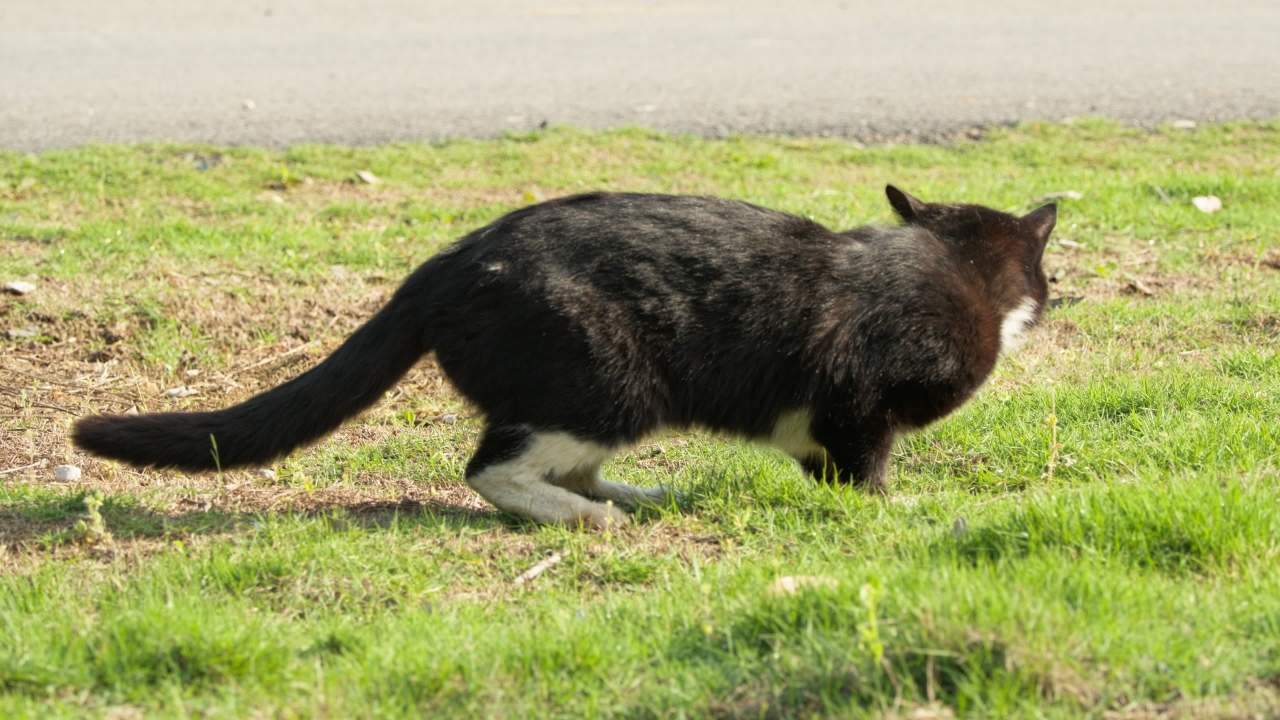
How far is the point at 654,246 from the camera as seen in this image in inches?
154

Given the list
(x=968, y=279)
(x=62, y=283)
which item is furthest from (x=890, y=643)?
(x=62, y=283)

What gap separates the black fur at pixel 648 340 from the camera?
380 centimetres

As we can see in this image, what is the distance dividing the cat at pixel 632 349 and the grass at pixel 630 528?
197mm

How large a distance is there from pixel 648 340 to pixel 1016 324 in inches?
51.0

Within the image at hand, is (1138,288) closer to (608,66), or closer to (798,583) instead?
(798,583)

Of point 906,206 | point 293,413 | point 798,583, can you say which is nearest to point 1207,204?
point 906,206

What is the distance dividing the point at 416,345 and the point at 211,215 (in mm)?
3536

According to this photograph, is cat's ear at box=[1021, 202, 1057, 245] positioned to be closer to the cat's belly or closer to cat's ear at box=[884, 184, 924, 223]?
cat's ear at box=[884, 184, 924, 223]

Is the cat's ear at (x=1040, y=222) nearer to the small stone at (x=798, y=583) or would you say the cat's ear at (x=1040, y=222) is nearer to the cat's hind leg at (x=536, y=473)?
the cat's hind leg at (x=536, y=473)

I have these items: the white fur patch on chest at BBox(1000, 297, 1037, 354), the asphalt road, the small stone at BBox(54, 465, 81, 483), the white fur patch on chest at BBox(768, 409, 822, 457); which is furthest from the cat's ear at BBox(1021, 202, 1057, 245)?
the asphalt road

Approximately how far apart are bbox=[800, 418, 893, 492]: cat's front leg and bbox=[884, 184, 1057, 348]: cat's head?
0.59m

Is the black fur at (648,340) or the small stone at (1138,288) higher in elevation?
the black fur at (648,340)

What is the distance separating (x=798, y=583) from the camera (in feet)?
10.0

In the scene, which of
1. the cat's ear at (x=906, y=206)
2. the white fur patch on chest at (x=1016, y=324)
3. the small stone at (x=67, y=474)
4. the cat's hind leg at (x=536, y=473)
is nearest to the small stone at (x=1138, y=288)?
the white fur patch on chest at (x=1016, y=324)
